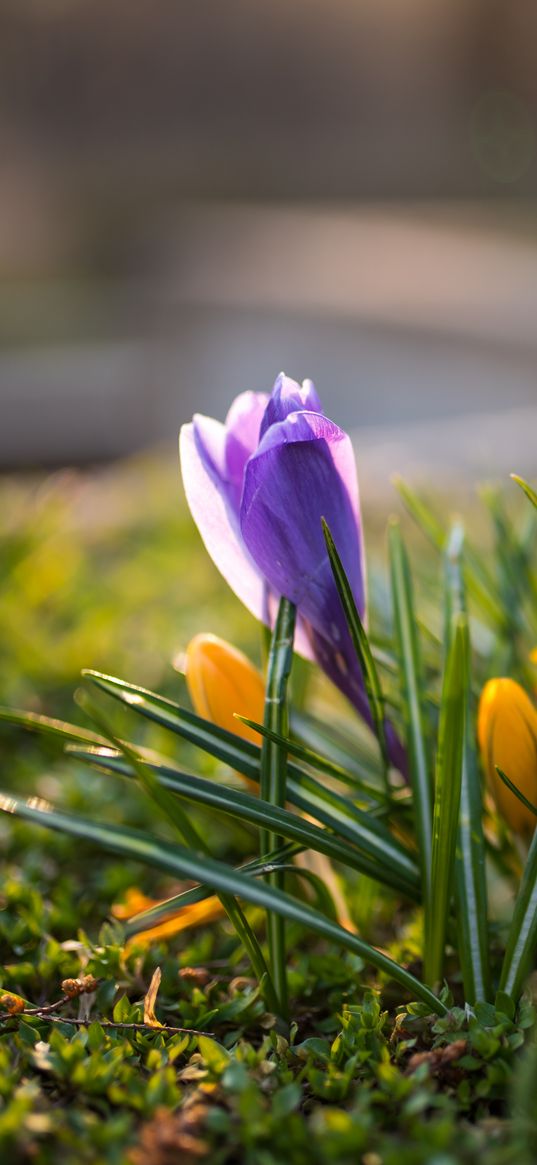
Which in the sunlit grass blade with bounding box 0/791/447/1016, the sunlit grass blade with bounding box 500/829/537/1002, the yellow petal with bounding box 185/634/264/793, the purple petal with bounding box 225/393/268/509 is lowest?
the sunlit grass blade with bounding box 500/829/537/1002

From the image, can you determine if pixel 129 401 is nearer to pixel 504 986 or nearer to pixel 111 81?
pixel 504 986

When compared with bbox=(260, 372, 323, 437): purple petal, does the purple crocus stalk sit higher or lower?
lower

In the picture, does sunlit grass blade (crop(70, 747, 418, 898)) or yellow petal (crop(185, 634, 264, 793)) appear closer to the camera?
sunlit grass blade (crop(70, 747, 418, 898))

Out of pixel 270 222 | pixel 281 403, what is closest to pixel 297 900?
pixel 281 403

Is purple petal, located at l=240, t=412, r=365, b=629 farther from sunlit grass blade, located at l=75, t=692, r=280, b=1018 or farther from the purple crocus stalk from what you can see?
sunlit grass blade, located at l=75, t=692, r=280, b=1018

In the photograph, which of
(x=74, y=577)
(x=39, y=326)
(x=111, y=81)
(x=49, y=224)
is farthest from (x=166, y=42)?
(x=74, y=577)

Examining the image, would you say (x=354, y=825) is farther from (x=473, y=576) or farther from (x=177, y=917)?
(x=473, y=576)

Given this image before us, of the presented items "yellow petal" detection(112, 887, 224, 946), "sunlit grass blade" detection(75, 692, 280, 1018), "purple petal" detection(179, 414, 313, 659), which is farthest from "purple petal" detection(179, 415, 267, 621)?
"yellow petal" detection(112, 887, 224, 946)
